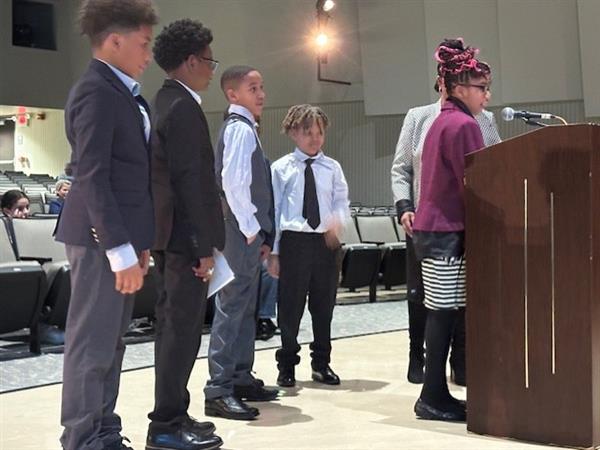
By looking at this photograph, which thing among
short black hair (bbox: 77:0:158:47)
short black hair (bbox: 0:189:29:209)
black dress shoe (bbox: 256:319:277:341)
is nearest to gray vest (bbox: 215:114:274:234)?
short black hair (bbox: 77:0:158:47)

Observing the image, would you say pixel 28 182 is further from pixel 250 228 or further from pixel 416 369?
pixel 250 228

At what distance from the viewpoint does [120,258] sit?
2.29m

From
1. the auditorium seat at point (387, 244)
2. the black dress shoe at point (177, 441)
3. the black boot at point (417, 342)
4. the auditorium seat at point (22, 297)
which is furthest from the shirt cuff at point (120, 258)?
the auditorium seat at point (387, 244)

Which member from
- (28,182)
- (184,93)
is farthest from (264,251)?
(28,182)

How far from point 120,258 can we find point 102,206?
5.8 inches

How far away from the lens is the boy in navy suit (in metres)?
2.31

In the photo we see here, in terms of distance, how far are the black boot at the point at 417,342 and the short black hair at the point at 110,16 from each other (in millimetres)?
2327

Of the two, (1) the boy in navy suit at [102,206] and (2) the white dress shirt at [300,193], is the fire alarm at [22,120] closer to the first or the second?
(2) the white dress shirt at [300,193]

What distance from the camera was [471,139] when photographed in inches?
126

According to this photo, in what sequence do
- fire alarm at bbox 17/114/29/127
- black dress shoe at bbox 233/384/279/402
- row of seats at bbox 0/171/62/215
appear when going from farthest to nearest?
fire alarm at bbox 17/114/29/127, row of seats at bbox 0/171/62/215, black dress shoe at bbox 233/384/279/402

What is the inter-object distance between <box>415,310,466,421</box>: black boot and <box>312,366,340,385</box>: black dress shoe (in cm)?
84

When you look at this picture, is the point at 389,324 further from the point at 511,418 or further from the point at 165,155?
the point at 165,155

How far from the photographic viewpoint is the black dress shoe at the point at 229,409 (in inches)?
133

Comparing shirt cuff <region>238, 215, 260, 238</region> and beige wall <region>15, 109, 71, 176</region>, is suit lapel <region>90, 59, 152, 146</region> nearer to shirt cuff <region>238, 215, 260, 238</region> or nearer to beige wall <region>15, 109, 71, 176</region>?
shirt cuff <region>238, 215, 260, 238</region>
